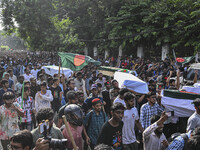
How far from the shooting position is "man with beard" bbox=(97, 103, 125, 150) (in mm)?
3521

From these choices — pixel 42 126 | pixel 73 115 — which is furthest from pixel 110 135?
pixel 42 126

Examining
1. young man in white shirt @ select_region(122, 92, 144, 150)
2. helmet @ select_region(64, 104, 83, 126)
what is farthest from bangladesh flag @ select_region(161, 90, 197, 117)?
helmet @ select_region(64, 104, 83, 126)

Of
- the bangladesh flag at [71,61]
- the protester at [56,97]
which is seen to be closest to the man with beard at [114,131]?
the protester at [56,97]

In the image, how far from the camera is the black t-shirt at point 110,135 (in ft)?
11.5

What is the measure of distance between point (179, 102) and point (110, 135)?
2426mm

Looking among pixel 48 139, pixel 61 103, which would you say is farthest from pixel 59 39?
pixel 48 139

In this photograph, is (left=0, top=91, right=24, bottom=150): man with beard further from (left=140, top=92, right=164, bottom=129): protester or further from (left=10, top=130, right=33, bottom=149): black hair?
(left=140, top=92, right=164, bottom=129): protester

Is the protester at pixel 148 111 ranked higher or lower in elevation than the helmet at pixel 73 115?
lower

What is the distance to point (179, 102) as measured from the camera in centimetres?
524

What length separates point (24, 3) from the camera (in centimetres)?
2703

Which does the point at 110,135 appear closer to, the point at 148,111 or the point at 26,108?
the point at 148,111

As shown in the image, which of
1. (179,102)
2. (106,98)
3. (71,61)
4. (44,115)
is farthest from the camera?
(71,61)

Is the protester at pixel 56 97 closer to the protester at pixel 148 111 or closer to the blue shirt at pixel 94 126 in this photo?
the blue shirt at pixel 94 126

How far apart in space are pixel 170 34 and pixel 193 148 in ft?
55.7
